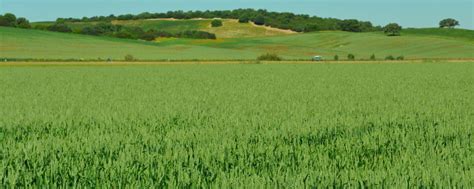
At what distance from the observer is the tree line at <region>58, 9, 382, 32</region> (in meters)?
178

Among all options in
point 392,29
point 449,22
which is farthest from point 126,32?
point 449,22

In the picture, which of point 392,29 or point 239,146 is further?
point 392,29

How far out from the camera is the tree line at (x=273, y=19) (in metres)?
178

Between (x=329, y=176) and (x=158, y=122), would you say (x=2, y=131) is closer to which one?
(x=158, y=122)

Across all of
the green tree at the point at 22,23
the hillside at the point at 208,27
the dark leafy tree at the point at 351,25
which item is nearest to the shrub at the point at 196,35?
the hillside at the point at 208,27

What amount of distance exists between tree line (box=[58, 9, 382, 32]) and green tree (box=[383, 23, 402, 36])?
27569mm

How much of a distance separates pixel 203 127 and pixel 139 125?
1325 mm

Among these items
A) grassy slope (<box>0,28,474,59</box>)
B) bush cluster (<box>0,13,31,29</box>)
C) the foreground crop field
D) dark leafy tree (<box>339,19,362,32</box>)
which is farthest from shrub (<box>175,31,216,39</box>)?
the foreground crop field

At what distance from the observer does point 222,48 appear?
398ft

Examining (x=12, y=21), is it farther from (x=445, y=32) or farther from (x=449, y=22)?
(x=449, y=22)

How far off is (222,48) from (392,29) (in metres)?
50.5

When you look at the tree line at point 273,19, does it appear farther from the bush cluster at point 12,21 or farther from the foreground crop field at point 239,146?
the foreground crop field at point 239,146

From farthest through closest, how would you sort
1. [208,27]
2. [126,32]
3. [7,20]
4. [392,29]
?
1. [208,27]
2. [392,29]
3. [126,32]
4. [7,20]

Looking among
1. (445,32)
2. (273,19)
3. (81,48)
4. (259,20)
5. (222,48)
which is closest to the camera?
(81,48)
